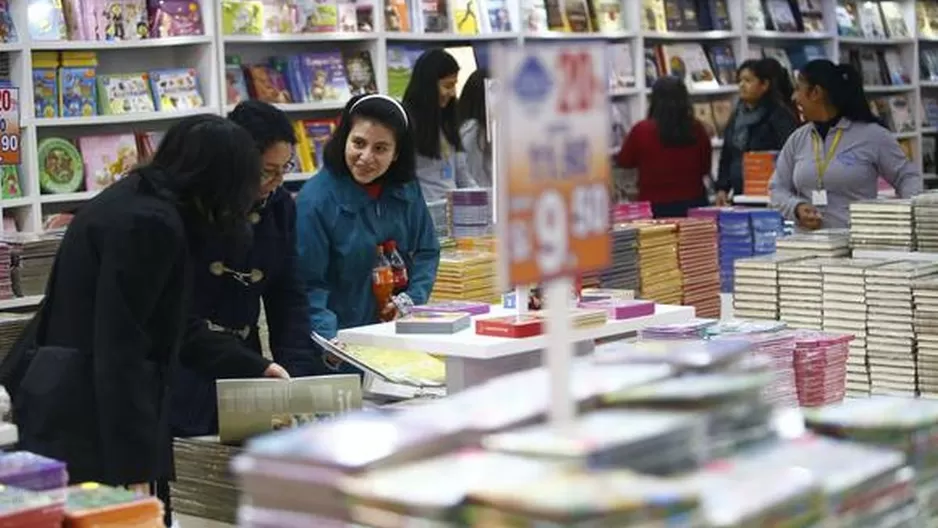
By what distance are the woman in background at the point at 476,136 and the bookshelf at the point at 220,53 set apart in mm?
853

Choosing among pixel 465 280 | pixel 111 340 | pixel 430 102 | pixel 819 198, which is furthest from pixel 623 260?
pixel 111 340

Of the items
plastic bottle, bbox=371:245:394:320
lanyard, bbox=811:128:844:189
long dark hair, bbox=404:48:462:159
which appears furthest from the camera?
long dark hair, bbox=404:48:462:159

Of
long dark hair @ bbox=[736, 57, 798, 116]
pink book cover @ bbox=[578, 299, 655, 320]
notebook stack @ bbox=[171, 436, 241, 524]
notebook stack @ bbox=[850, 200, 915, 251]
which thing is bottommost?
notebook stack @ bbox=[171, 436, 241, 524]

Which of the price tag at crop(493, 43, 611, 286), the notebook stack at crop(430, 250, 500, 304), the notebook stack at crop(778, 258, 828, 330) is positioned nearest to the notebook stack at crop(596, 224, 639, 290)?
the notebook stack at crop(430, 250, 500, 304)

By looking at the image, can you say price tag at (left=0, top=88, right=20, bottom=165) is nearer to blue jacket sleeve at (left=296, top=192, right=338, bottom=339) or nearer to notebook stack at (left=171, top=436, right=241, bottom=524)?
blue jacket sleeve at (left=296, top=192, right=338, bottom=339)

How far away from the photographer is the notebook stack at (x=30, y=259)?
632cm

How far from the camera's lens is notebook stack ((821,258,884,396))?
195 inches

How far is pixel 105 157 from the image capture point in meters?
7.50

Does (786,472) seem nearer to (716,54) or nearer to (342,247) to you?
(342,247)

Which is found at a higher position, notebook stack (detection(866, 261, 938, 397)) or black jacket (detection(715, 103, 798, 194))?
black jacket (detection(715, 103, 798, 194))

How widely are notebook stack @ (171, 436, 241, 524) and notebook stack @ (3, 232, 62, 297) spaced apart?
2.92 metres

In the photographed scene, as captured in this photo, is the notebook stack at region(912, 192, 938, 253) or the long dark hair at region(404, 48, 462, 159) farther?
the long dark hair at region(404, 48, 462, 159)

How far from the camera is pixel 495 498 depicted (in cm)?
165

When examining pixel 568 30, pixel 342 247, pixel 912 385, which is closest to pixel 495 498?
pixel 342 247
